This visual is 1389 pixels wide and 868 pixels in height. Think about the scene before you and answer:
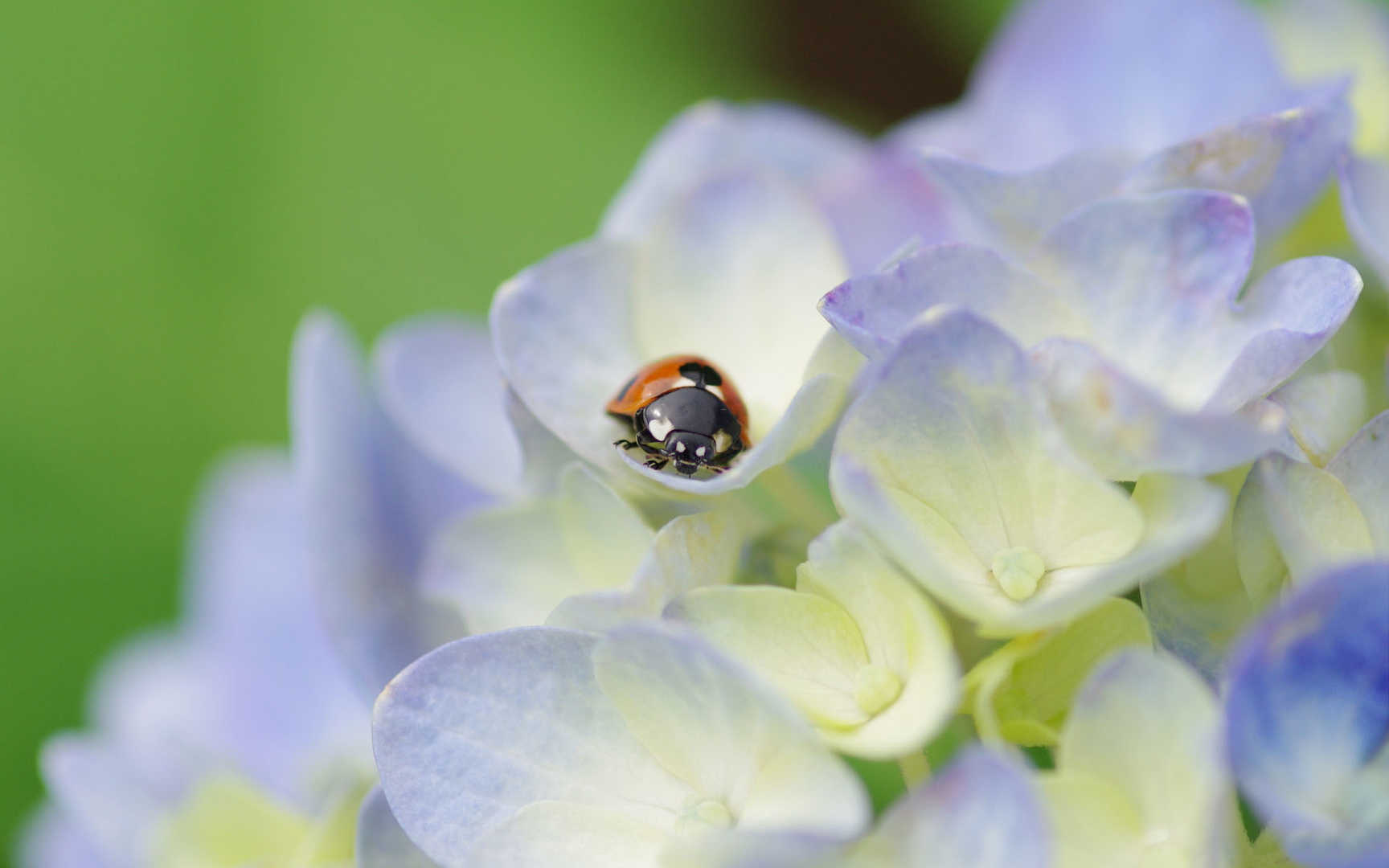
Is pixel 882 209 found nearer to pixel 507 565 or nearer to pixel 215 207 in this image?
pixel 507 565

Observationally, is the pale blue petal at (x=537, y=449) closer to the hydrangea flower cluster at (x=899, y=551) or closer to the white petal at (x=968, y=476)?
the hydrangea flower cluster at (x=899, y=551)

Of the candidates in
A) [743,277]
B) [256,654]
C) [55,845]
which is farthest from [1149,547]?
[55,845]

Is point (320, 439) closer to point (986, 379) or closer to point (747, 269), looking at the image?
point (747, 269)

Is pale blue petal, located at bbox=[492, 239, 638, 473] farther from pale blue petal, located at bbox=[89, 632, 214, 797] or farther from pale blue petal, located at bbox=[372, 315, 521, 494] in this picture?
pale blue petal, located at bbox=[89, 632, 214, 797]

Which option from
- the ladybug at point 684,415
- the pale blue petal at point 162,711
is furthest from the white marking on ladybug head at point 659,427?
the pale blue petal at point 162,711

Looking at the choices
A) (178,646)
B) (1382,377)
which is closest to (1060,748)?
(1382,377)

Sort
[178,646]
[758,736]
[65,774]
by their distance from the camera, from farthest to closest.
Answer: [178,646] < [65,774] < [758,736]
